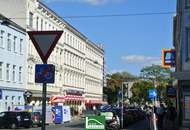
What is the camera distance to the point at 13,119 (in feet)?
145

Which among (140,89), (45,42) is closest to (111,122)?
(45,42)

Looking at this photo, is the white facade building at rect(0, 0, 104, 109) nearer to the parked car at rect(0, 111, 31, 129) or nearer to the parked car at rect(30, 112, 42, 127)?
the parked car at rect(30, 112, 42, 127)

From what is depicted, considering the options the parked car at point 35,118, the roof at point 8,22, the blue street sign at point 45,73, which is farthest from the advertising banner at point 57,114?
the blue street sign at point 45,73

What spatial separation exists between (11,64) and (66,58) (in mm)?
29472

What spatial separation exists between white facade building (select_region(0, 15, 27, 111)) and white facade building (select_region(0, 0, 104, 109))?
2329mm

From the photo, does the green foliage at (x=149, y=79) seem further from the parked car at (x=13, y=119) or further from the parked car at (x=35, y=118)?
the parked car at (x=13, y=119)

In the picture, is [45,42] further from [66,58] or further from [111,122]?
[66,58]

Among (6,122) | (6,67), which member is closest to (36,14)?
(6,67)

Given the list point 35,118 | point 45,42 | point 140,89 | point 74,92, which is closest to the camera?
point 45,42

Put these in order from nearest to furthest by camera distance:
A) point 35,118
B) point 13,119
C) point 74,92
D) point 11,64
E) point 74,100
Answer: point 13,119 < point 35,118 < point 11,64 < point 74,100 < point 74,92

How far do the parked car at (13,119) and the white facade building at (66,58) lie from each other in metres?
21.0

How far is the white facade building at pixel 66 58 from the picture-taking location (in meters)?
66.7

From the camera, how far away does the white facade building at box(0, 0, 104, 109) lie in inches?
2625

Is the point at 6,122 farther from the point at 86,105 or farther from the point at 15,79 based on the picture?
the point at 86,105
